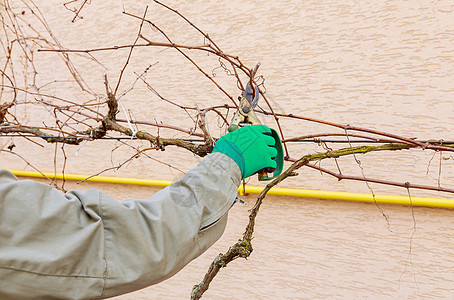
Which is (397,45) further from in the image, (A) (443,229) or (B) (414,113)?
(A) (443,229)

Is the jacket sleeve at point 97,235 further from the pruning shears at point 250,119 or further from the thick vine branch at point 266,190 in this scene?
the thick vine branch at point 266,190

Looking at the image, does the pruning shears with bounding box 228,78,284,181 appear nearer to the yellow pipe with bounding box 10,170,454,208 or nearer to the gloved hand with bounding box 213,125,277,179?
the gloved hand with bounding box 213,125,277,179

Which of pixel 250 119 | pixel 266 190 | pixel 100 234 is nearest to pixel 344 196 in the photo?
pixel 266 190

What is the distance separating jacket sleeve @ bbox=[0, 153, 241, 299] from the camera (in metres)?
0.48

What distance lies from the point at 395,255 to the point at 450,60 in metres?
0.64

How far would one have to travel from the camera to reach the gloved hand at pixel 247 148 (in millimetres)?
685

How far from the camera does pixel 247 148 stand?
0.70 meters

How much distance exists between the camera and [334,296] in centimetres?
133

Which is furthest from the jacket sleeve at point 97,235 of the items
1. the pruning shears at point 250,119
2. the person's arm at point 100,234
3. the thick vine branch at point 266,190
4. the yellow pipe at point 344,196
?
the yellow pipe at point 344,196

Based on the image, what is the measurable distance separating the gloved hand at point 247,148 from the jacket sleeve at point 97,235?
0.07 meters

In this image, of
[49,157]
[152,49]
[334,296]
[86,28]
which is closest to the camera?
[334,296]

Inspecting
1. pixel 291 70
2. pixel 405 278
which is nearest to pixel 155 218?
pixel 291 70

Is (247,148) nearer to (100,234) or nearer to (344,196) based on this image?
(100,234)

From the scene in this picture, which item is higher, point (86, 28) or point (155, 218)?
point (86, 28)
